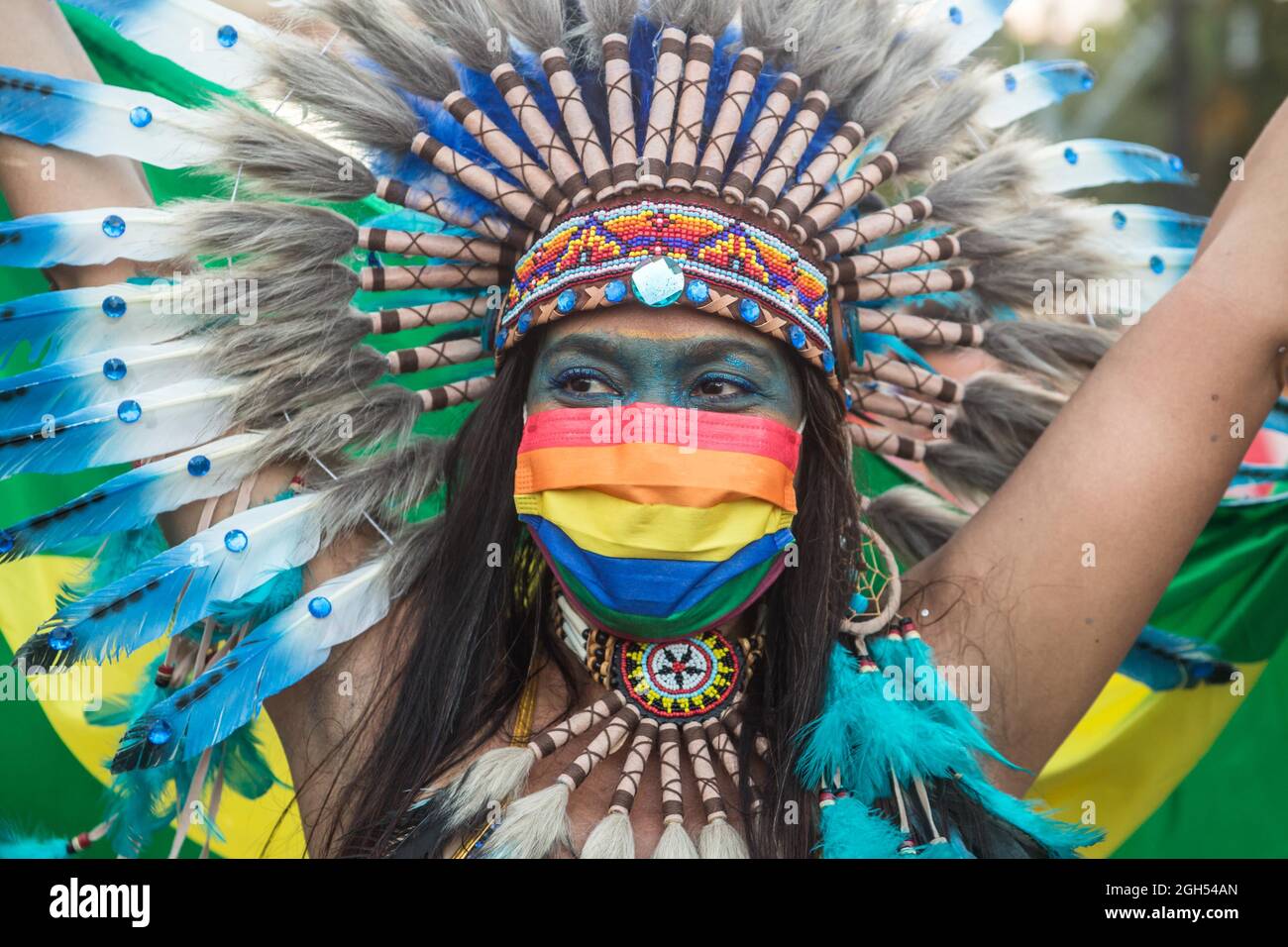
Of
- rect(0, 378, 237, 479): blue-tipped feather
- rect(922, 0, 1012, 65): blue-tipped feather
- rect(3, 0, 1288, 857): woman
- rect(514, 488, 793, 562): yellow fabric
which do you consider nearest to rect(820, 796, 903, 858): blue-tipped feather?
rect(3, 0, 1288, 857): woman

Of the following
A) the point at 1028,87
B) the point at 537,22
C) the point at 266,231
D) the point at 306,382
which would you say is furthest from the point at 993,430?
the point at 266,231

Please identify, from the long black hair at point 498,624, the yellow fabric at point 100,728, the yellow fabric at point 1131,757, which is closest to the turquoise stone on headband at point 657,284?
the long black hair at point 498,624

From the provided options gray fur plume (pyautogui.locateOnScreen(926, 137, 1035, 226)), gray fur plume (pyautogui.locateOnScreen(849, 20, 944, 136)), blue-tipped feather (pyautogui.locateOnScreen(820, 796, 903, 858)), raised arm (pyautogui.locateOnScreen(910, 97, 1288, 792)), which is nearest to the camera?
blue-tipped feather (pyautogui.locateOnScreen(820, 796, 903, 858))

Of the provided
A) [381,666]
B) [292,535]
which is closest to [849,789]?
[381,666]

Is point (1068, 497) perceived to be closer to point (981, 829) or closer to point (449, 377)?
point (981, 829)

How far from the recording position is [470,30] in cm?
267

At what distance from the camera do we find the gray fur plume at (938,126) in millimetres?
2822

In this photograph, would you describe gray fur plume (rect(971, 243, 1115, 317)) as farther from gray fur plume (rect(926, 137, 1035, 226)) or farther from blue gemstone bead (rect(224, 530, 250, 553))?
blue gemstone bead (rect(224, 530, 250, 553))

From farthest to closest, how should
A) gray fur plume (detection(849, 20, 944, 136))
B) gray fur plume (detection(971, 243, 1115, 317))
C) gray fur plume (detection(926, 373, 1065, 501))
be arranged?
gray fur plume (detection(926, 373, 1065, 501)) < gray fur plume (detection(971, 243, 1115, 317)) < gray fur plume (detection(849, 20, 944, 136))

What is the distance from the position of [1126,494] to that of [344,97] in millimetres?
1734

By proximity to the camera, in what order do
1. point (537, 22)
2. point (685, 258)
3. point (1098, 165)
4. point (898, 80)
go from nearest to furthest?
1. point (685, 258)
2. point (537, 22)
3. point (898, 80)
4. point (1098, 165)

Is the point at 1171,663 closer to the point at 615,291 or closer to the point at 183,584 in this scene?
the point at 615,291

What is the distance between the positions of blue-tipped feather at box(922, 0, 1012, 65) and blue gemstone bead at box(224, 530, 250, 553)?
181 cm

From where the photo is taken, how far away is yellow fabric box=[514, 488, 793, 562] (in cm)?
237
